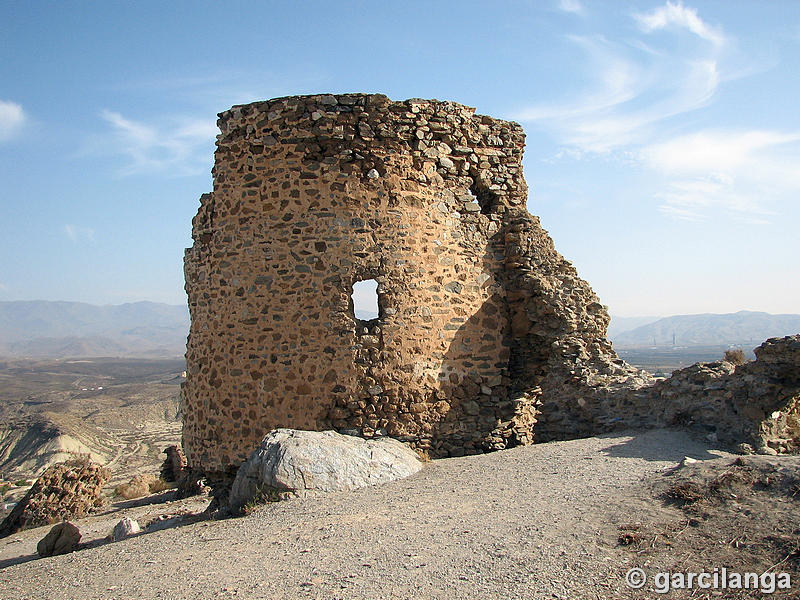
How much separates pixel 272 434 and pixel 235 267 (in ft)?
9.20

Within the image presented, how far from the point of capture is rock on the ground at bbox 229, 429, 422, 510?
7422mm

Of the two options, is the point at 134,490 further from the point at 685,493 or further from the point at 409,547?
the point at 685,493

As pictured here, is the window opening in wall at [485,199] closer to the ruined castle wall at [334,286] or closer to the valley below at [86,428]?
the ruined castle wall at [334,286]

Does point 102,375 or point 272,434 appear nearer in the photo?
point 272,434

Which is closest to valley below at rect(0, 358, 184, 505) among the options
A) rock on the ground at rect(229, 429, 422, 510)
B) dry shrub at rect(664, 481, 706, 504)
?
rock on the ground at rect(229, 429, 422, 510)

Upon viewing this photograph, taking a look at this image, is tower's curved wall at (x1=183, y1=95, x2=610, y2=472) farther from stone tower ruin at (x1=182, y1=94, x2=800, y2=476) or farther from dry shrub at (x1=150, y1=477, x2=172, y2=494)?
dry shrub at (x1=150, y1=477, x2=172, y2=494)

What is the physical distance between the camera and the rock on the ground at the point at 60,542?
8249 mm

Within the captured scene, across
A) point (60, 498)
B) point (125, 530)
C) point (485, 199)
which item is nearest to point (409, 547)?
point (125, 530)

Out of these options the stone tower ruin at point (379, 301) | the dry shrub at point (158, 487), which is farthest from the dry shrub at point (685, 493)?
the dry shrub at point (158, 487)

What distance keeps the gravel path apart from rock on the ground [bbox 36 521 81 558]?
4.42 ft

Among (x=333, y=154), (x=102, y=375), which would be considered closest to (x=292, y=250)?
(x=333, y=154)

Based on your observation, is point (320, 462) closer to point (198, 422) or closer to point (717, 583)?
point (198, 422)

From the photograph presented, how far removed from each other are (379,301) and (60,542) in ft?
17.0

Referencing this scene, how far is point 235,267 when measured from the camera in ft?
31.8
